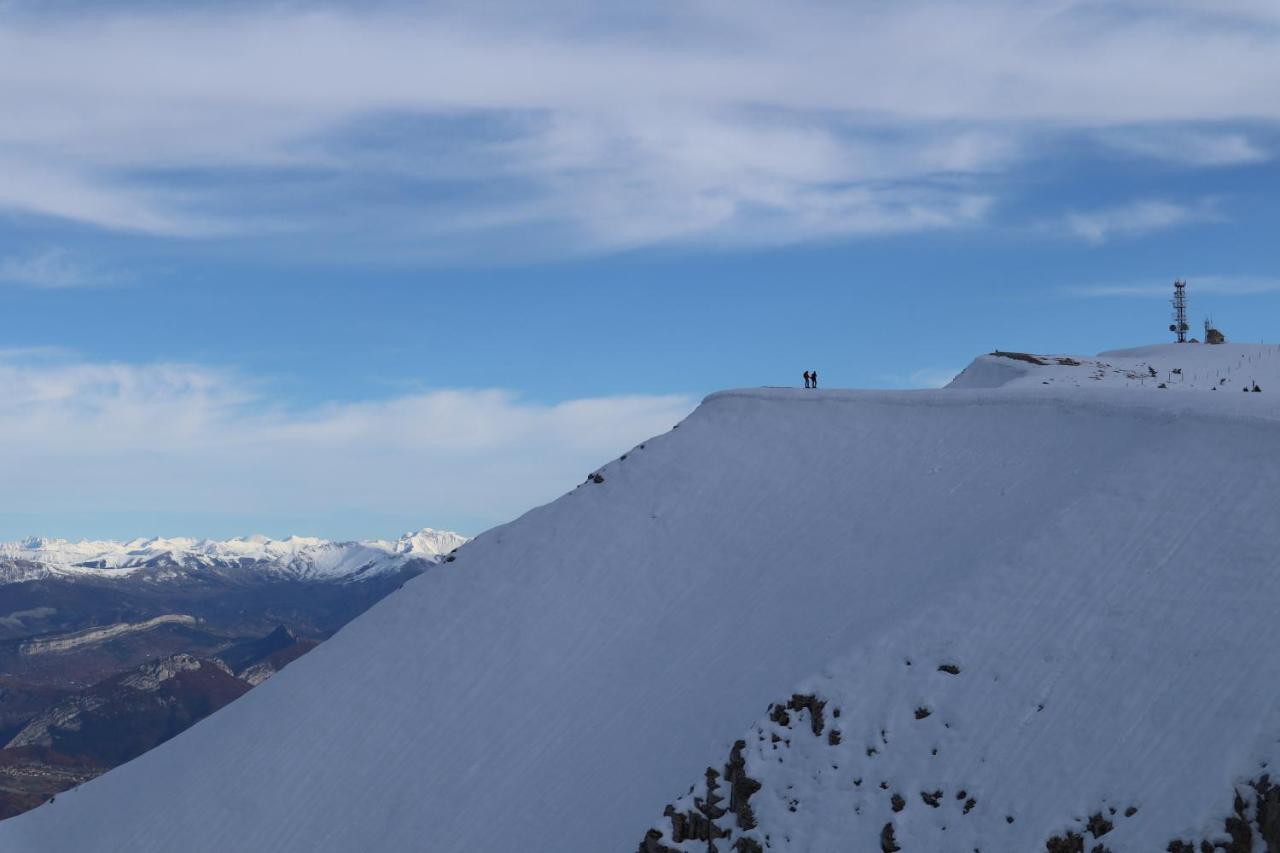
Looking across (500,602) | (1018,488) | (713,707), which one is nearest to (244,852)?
(500,602)

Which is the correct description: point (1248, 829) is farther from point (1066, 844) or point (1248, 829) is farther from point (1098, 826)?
point (1066, 844)

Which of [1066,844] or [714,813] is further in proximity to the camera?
[714,813]

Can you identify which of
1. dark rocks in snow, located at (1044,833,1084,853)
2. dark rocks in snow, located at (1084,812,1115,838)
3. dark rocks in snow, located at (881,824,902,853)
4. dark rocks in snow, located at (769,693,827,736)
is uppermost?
dark rocks in snow, located at (769,693,827,736)

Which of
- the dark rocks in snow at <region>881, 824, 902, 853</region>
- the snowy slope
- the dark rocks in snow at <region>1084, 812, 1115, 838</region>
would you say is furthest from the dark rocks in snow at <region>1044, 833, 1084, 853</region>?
the snowy slope

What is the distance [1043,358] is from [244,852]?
54850 millimetres

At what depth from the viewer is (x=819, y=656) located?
3095 centimetres

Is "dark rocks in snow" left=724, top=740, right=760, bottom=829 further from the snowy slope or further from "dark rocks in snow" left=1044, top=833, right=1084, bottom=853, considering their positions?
the snowy slope

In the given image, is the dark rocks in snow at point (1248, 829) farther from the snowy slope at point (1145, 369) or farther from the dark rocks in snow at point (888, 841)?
the snowy slope at point (1145, 369)

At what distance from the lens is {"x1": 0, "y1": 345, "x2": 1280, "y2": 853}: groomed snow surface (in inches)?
992

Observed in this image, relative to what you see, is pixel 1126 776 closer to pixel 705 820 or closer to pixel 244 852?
pixel 705 820

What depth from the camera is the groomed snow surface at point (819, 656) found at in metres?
25.2

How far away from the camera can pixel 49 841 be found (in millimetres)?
40219

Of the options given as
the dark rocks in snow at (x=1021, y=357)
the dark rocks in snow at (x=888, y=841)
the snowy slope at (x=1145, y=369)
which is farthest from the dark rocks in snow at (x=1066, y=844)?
the dark rocks in snow at (x=1021, y=357)

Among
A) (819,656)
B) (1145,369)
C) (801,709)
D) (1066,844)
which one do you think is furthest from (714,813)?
(1145,369)
